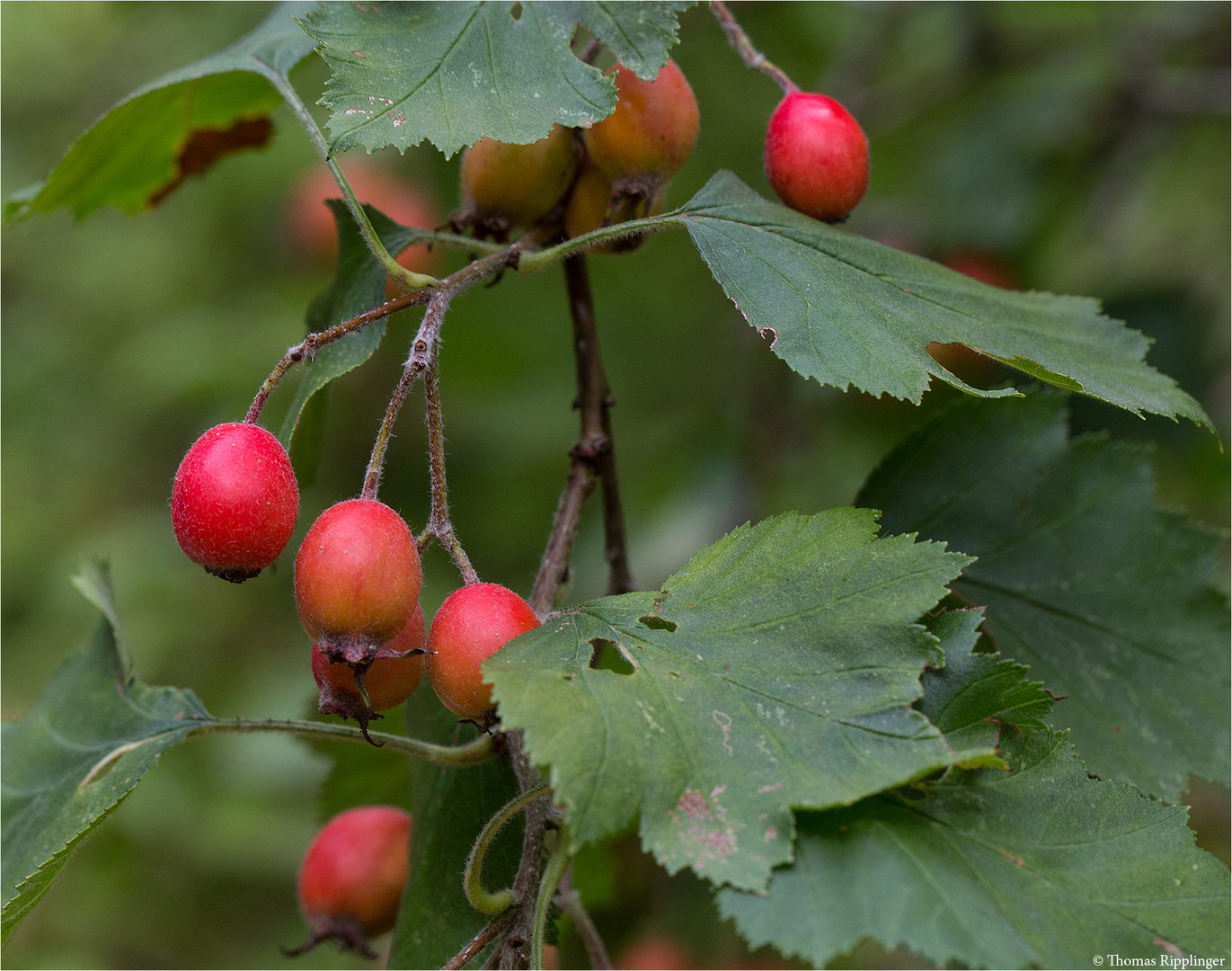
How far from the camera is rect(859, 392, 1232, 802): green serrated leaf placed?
1380 mm

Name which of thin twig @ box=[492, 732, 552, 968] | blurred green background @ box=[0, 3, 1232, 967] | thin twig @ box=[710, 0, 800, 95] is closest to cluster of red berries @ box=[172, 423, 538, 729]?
thin twig @ box=[492, 732, 552, 968]

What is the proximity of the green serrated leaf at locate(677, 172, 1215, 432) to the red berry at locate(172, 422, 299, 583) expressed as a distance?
1.70ft

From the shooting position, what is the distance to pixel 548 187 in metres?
1.33

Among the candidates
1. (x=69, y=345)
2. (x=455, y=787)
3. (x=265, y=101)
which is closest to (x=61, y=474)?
(x=69, y=345)

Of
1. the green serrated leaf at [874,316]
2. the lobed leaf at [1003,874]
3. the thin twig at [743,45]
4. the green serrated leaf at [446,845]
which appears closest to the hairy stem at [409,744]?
the green serrated leaf at [446,845]

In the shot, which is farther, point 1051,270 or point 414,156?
point 414,156

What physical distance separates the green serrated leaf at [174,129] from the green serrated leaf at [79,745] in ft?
2.15

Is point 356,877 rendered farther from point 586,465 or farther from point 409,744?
point 586,465

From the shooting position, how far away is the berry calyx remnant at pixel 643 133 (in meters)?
1.27

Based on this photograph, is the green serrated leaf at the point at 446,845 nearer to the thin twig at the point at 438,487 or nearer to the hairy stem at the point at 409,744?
the hairy stem at the point at 409,744

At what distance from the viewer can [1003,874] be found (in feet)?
3.08

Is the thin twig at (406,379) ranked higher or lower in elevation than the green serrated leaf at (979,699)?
higher

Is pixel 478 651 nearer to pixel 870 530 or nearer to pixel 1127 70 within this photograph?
pixel 870 530

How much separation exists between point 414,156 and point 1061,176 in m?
2.11
